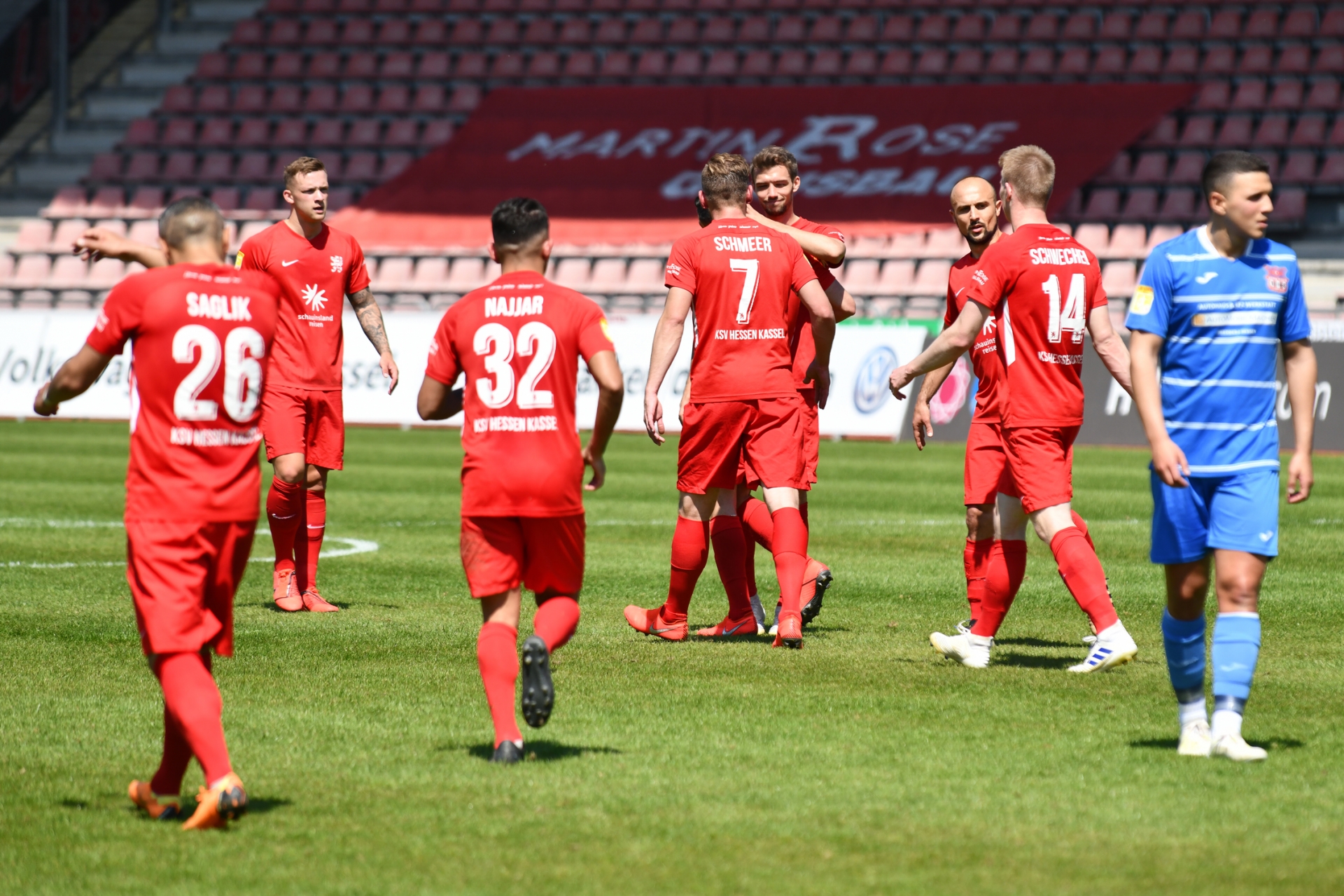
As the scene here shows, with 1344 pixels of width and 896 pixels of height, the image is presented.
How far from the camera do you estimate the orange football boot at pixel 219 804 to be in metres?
4.61

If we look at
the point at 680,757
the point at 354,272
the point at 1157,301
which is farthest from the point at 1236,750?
the point at 354,272

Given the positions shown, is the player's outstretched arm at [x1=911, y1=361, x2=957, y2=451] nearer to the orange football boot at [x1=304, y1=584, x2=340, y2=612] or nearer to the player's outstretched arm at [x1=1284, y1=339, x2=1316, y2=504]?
the player's outstretched arm at [x1=1284, y1=339, x2=1316, y2=504]

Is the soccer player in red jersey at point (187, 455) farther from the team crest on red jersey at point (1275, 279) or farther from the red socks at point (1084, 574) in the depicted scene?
the red socks at point (1084, 574)

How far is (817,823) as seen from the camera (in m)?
4.69

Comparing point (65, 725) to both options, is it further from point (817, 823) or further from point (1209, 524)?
point (1209, 524)

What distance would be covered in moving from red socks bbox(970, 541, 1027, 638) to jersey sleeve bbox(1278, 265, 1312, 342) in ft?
6.60

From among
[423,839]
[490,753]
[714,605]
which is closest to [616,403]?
[490,753]

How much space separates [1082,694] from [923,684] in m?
0.60

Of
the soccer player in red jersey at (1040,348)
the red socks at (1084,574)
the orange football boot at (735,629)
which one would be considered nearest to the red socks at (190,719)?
the soccer player in red jersey at (1040,348)

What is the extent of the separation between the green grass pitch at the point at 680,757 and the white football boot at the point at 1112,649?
13 centimetres

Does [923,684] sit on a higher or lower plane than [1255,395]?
lower

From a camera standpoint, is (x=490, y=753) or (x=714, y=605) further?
(x=714, y=605)

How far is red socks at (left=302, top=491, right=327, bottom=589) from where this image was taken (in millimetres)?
9133

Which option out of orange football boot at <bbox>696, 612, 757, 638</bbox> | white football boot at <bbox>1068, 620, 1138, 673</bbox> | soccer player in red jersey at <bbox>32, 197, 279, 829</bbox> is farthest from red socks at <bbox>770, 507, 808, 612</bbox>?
soccer player in red jersey at <bbox>32, 197, 279, 829</bbox>
